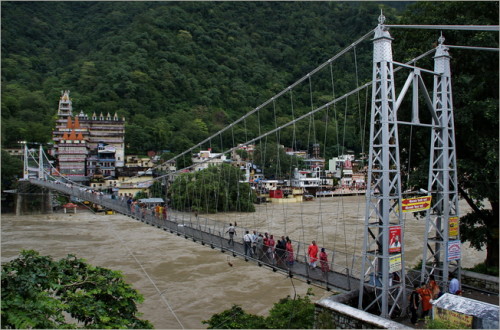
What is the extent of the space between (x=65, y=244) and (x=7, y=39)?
4930 cm

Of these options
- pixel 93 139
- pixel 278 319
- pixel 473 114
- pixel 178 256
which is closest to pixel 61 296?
pixel 278 319

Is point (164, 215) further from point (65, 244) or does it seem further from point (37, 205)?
point (37, 205)

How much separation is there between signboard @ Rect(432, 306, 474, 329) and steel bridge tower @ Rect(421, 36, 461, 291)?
143cm

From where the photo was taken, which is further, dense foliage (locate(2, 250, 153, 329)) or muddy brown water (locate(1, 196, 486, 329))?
muddy brown water (locate(1, 196, 486, 329))

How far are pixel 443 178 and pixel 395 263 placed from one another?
5.98 feet

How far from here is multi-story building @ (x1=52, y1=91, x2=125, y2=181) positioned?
3425 centimetres

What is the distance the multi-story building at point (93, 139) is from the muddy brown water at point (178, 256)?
9.18m

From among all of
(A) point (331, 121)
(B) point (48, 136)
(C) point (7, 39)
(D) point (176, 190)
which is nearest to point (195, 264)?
(D) point (176, 190)

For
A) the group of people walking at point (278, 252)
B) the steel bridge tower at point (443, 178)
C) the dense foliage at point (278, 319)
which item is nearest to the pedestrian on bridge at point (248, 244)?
the group of people walking at point (278, 252)

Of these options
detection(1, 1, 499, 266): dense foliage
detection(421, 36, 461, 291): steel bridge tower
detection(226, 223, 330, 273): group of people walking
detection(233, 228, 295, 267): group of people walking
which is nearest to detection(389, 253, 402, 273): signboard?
detection(421, 36, 461, 291): steel bridge tower

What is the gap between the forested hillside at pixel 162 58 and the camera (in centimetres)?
4331

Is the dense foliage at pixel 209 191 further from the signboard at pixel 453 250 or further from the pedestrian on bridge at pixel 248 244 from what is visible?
the signboard at pixel 453 250

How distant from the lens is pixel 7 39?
55219mm

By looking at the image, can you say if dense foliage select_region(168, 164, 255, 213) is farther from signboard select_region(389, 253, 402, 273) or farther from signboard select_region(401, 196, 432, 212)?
signboard select_region(389, 253, 402, 273)
